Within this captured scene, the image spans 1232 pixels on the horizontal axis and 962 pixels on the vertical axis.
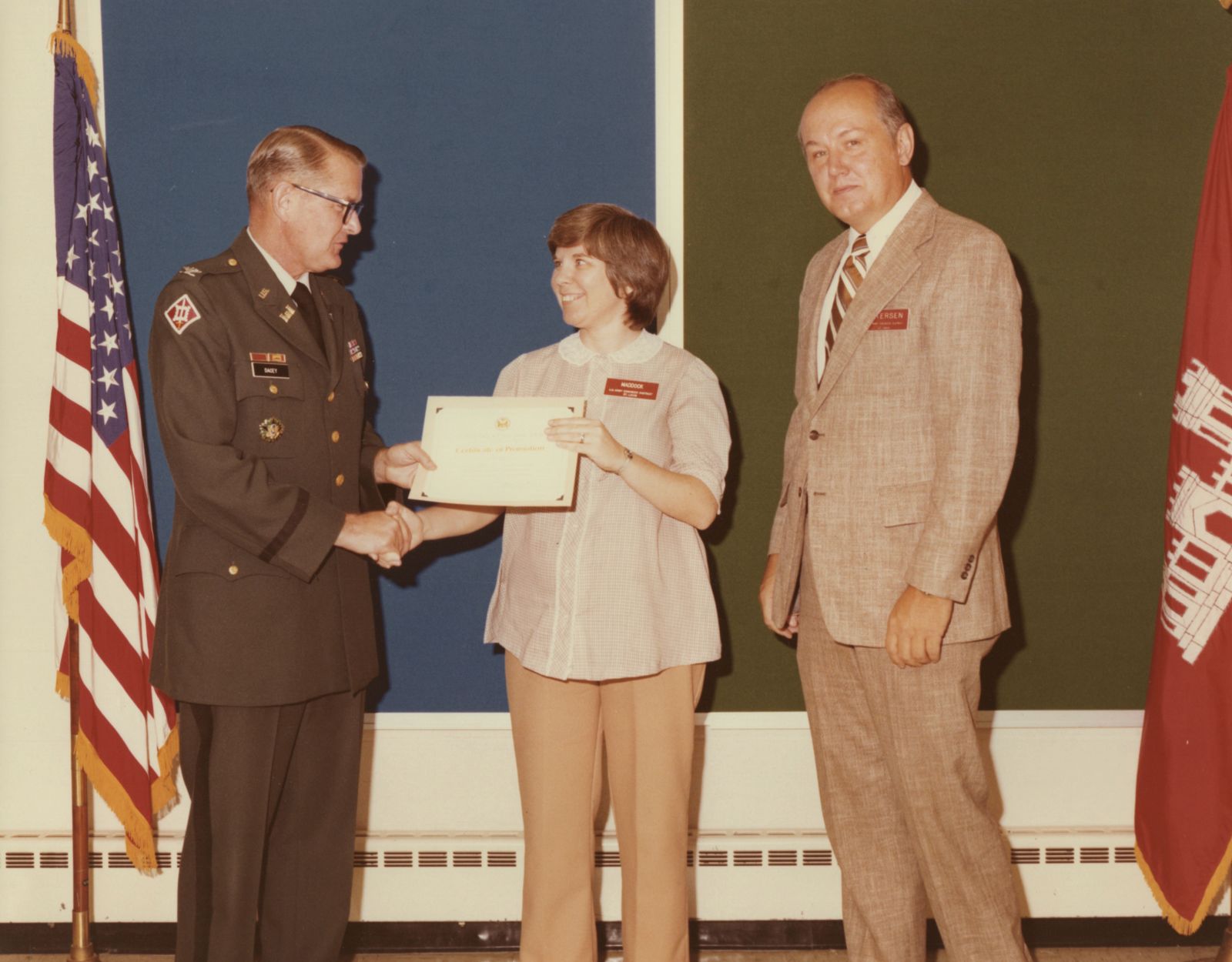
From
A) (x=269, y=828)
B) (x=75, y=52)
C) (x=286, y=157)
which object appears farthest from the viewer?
(x=75, y=52)

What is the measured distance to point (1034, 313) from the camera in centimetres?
324

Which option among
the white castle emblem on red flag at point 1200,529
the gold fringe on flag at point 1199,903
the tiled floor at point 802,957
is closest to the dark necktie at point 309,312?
the tiled floor at point 802,957

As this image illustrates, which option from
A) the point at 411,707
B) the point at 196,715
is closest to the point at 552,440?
the point at 196,715

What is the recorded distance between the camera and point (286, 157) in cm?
247

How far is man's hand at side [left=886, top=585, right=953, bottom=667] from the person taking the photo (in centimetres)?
224

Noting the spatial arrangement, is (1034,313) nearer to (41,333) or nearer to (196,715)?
(196,715)

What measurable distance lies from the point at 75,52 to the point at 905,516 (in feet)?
8.19

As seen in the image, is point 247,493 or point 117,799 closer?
point 247,493

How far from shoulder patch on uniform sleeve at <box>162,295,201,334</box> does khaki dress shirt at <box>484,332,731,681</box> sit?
78 cm

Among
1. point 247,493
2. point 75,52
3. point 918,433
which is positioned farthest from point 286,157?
point 918,433

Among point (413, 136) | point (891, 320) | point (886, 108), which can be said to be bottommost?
point (891, 320)

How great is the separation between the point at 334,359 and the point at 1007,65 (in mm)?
2104

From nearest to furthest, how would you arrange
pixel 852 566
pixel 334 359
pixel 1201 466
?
pixel 852 566
pixel 334 359
pixel 1201 466

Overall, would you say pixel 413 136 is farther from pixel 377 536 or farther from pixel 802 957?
pixel 802 957
